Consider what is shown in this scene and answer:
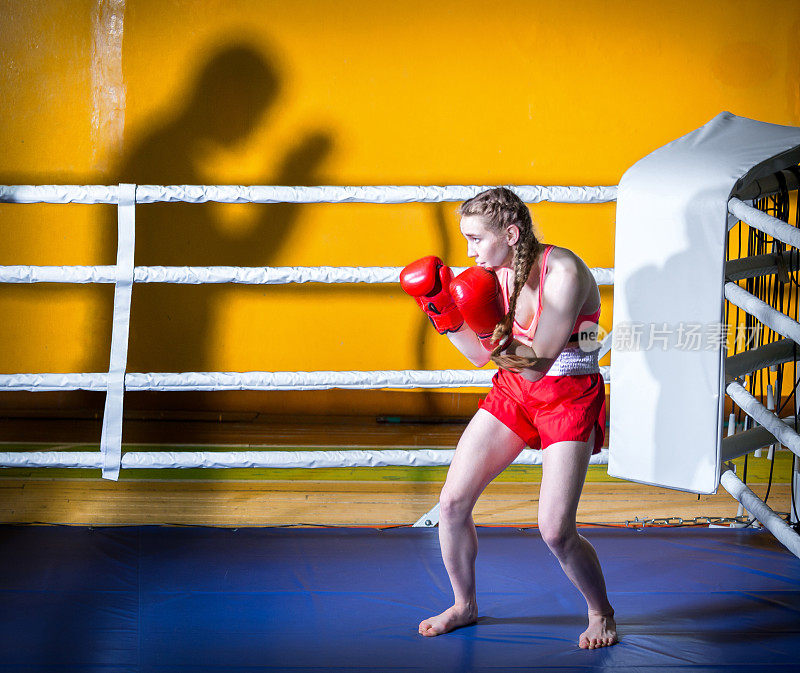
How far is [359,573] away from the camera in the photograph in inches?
87.2

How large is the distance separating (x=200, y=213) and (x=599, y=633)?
2.87 meters

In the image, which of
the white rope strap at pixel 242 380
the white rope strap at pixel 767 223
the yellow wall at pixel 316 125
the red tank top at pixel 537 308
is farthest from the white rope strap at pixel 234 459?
the yellow wall at pixel 316 125

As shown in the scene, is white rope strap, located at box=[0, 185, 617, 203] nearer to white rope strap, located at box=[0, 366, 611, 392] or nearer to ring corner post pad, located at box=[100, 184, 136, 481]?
ring corner post pad, located at box=[100, 184, 136, 481]

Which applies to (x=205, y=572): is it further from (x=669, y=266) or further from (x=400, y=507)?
(x=669, y=266)

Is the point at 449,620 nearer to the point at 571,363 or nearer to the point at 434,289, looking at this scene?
the point at 571,363

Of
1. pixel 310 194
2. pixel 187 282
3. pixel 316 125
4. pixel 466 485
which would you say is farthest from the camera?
pixel 316 125

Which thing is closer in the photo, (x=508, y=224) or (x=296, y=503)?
(x=508, y=224)

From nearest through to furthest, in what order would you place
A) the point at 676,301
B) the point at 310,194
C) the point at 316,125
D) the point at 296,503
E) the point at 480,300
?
the point at 480,300, the point at 676,301, the point at 310,194, the point at 296,503, the point at 316,125

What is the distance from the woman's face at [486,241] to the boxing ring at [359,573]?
23.8 inches

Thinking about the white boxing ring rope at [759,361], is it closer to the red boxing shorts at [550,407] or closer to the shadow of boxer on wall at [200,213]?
the red boxing shorts at [550,407]

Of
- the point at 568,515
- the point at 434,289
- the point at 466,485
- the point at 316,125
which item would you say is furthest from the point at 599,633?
the point at 316,125

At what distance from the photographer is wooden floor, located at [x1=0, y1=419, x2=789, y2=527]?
2.70m

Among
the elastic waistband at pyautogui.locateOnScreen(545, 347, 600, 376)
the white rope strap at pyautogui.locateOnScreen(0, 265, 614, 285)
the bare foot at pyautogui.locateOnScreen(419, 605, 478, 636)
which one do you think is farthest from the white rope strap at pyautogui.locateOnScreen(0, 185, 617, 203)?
the bare foot at pyautogui.locateOnScreen(419, 605, 478, 636)

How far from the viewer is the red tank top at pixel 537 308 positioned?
174cm
